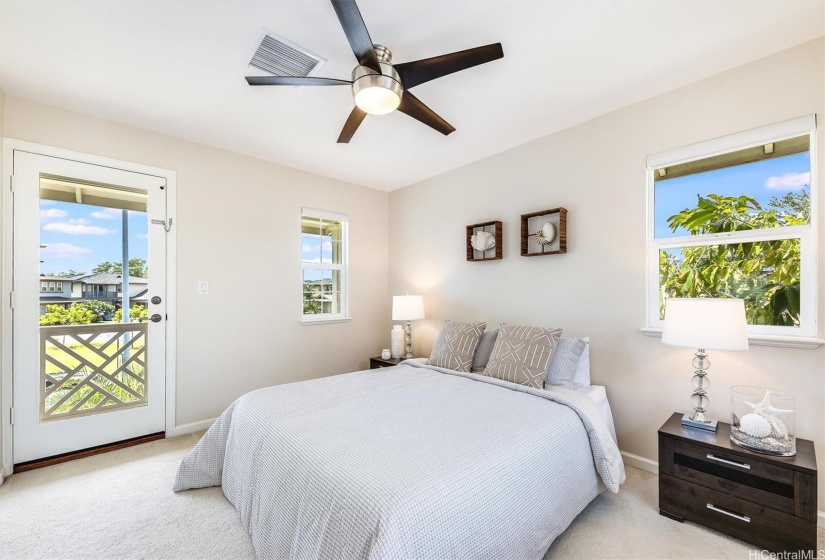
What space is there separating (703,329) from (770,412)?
476 mm

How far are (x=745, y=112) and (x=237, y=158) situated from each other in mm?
3864

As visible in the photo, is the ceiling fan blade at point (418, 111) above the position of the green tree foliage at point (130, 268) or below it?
above

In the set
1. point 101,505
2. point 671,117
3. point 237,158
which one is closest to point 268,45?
point 237,158

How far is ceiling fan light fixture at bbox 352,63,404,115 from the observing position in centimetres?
172

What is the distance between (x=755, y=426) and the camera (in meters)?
1.80

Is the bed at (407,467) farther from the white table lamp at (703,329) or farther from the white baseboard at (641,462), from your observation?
the white table lamp at (703,329)

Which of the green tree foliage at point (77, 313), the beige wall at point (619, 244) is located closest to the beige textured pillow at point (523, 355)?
the beige wall at point (619, 244)

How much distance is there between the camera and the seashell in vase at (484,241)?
3414 mm

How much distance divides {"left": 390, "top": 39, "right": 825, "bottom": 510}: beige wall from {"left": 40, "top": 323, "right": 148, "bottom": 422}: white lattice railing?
9.13 feet

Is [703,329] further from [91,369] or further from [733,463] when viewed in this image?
[91,369]

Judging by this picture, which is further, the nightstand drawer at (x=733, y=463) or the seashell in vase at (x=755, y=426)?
the seashell in vase at (x=755, y=426)

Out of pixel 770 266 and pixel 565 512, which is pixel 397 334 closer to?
pixel 565 512

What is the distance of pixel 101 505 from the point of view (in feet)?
6.88

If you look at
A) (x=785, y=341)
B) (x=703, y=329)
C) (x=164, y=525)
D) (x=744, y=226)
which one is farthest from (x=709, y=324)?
(x=164, y=525)
